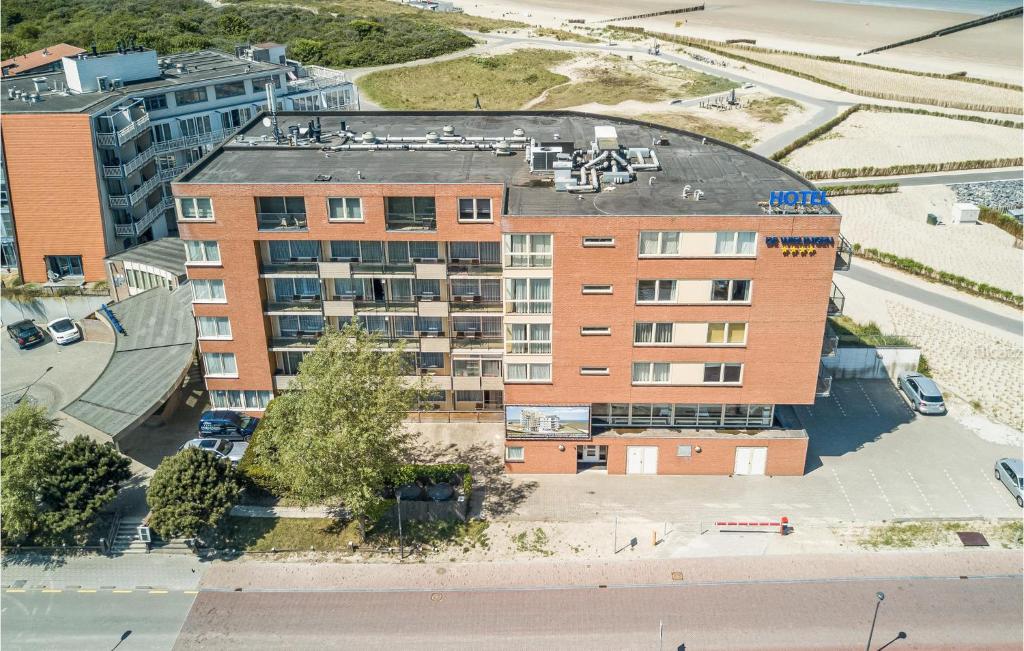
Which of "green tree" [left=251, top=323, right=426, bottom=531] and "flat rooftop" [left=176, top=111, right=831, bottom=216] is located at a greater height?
"flat rooftop" [left=176, top=111, right=831, bottom=216]

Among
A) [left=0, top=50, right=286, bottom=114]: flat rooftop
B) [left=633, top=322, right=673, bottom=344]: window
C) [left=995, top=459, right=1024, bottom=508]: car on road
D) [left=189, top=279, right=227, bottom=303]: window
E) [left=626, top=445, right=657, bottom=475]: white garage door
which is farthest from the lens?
[left=0, top=50, right=286, bottom=114]: flat rooftop

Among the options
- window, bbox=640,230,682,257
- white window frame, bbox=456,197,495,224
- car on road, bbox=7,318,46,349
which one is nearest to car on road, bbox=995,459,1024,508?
window, bbox=640,230,682,257

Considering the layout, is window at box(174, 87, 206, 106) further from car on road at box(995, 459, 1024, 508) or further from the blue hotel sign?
car on road at box(995, 459, 1024, 508)

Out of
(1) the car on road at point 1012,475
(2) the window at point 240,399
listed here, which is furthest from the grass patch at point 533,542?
(1) the car on road at point 1012,475

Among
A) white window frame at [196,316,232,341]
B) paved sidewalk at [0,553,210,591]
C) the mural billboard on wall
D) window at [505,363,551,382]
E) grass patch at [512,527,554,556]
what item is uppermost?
white window frame at [196,316,232,341]

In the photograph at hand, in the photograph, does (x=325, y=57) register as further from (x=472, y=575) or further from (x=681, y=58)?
(x=472, y=575)

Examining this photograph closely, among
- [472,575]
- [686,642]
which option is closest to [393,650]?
[472,575]
